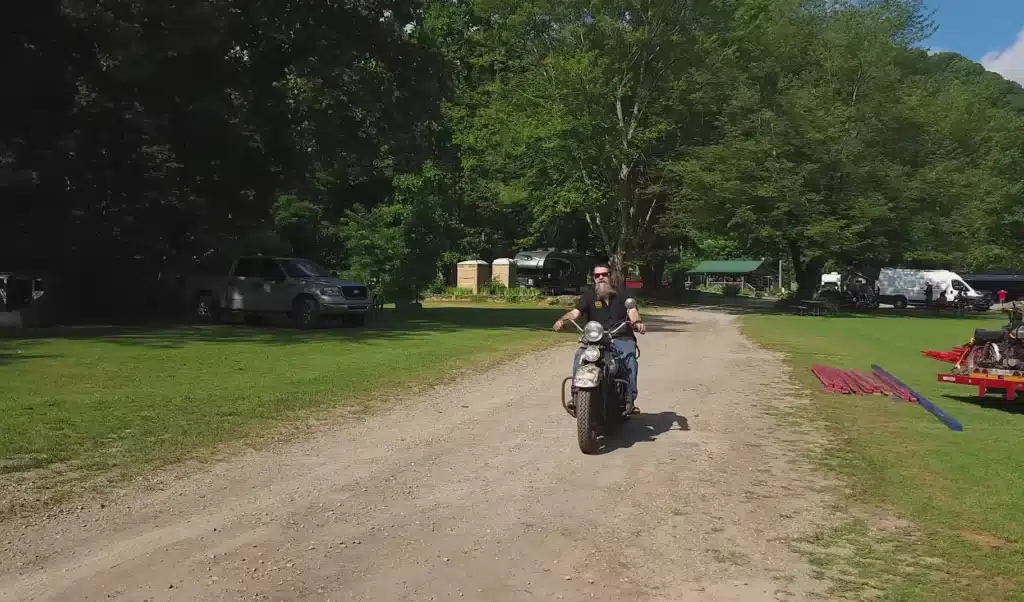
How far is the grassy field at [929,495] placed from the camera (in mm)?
4617

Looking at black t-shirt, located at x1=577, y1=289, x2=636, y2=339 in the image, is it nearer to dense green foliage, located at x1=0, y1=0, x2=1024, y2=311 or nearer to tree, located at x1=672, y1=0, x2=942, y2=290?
dense green foliage, located at x1=0, y1=0, x2=1024, y2=311

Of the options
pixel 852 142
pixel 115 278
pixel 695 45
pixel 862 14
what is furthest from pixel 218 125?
pixel 862 14

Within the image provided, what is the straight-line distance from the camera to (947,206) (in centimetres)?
4094

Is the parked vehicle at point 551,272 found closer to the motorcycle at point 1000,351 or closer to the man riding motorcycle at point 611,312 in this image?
the motorcycle at point 1000,351

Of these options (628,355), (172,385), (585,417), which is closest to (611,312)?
(628,355)

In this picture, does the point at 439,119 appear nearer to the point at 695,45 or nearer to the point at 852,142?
the point at 695,45

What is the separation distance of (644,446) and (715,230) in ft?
117

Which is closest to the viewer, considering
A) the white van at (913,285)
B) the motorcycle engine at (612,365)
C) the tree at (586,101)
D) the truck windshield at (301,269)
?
the motorcycle engine at (612,365)

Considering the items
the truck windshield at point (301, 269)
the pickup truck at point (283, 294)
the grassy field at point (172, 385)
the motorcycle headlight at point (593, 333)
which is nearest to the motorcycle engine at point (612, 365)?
the motorcycle headlight at point (593, 333)

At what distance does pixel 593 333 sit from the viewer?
7953mm

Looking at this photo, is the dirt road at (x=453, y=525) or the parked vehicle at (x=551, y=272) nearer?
the dirt road at (x=453, y=525)

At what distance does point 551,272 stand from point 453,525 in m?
46.6

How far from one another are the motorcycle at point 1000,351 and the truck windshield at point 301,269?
16551 millimetres

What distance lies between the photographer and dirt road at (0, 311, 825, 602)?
175 inches
